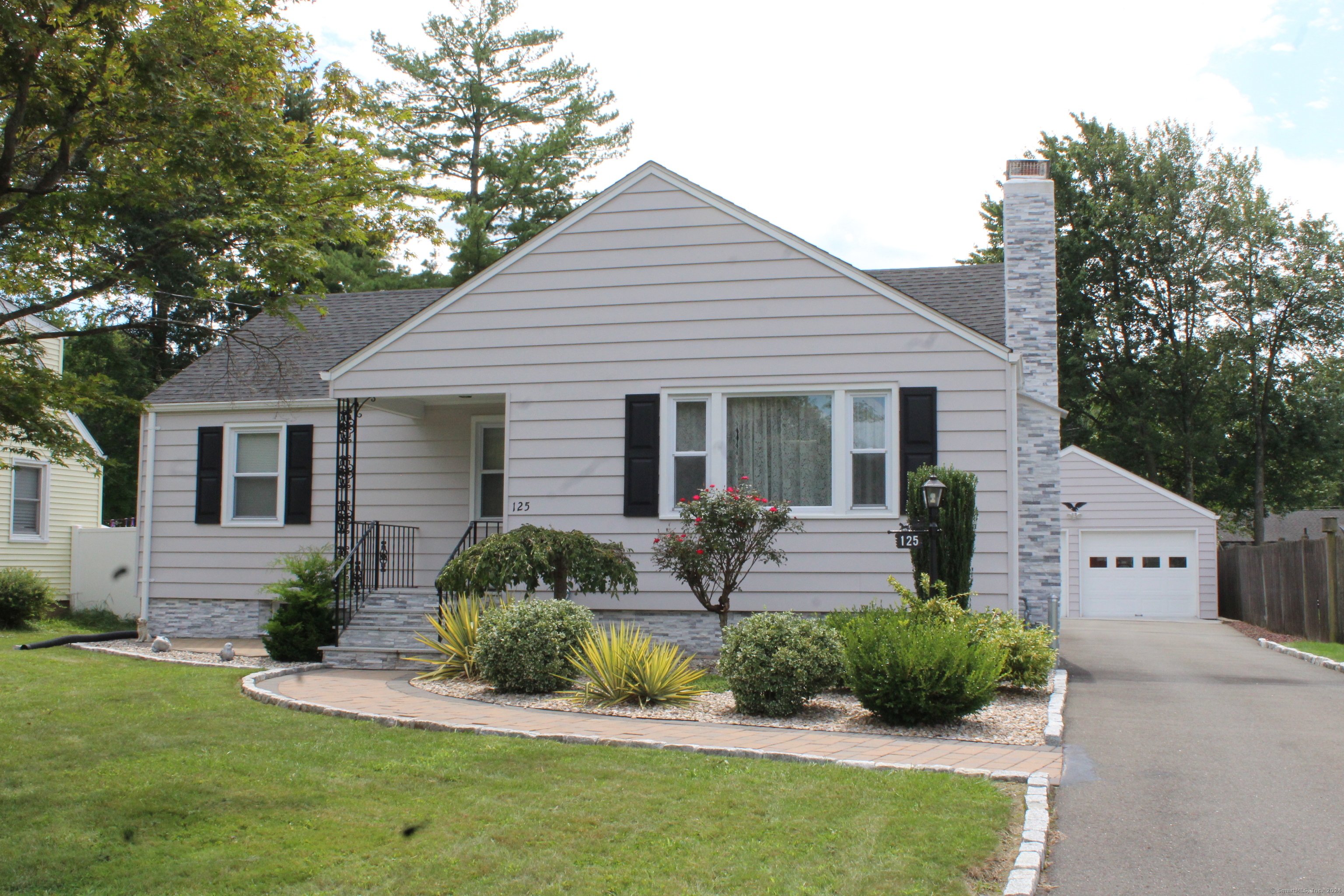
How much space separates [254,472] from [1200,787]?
12444 millimetres

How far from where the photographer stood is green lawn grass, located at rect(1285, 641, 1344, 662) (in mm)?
13734

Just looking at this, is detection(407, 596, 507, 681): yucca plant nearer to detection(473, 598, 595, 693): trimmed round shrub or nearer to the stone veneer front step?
detection(473, 598, 595, 693): trimmed round shrub

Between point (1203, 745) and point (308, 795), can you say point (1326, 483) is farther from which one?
point (308, 795)

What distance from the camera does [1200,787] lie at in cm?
628

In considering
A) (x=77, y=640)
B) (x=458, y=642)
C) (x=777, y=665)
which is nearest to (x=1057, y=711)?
(x=777, y=665)

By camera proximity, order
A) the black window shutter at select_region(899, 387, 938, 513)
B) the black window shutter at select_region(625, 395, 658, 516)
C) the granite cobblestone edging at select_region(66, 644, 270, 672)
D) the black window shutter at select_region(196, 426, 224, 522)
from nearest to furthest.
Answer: the granite cobblestone edging at select_region(66, 644, 270, 672), the black window shutter at select_region(899, 387, 938, 513), the black window shutter at select_region(625, 395, 658, 516), the black window shutter at select_region(196, 426, 224, 522)

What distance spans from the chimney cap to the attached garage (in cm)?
1254

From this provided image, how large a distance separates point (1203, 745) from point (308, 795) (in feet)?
19.9

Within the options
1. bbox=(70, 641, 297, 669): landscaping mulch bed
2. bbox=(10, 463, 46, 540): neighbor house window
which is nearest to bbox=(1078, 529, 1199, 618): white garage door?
bbox=(70, 641, 297, 669): landscaping mulch bed

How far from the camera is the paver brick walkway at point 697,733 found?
667cm

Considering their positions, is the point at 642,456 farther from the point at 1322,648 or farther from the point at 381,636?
the point at 1322,648

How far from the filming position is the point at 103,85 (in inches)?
260

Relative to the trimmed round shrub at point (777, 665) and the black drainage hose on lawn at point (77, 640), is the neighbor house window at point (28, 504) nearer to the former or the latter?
the black drainage hose on lawn at point (77, 640)

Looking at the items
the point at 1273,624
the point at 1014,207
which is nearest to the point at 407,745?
the point at 1014,207
